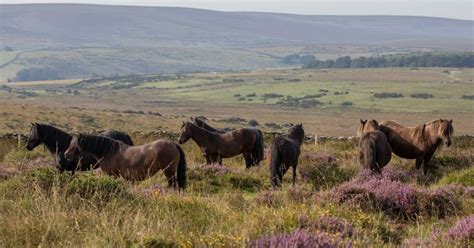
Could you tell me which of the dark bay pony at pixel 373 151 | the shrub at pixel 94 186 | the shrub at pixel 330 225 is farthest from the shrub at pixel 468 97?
the shrub at pixel 330 225

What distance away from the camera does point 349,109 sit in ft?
365

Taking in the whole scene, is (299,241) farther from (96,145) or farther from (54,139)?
(54,139)

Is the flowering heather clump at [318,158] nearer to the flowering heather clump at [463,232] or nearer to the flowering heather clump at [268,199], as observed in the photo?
the flowering heather clump at [268,199]

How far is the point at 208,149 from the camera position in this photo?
15.6 metres

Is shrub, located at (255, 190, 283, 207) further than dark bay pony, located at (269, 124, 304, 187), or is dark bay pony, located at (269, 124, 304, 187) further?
dark bay pony, located at (269, 124, 304, 187)

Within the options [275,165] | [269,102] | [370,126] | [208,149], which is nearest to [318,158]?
[370,126]

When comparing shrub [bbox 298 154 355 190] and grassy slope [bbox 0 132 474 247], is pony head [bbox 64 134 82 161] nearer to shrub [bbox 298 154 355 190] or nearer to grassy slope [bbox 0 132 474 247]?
grassy slope [bbox 0 132 474 247]

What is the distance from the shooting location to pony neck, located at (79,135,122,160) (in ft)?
37.8

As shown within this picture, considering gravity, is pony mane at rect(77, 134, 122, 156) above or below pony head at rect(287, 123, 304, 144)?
above

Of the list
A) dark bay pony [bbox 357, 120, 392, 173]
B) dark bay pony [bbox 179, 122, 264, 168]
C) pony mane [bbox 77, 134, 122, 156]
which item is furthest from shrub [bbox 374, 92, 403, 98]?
pony mane [bbox 77, 134, 122, 156]

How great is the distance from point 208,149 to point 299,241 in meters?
10.3

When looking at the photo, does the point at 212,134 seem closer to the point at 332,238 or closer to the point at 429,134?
the point at 429,134

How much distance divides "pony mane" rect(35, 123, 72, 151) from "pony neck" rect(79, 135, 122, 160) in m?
1.70

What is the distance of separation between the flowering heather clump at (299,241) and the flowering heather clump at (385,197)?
133 inches
